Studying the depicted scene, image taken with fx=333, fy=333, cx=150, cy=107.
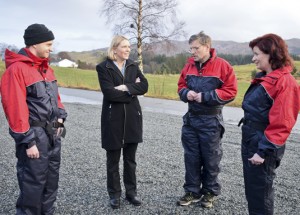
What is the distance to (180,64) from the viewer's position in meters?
46.9

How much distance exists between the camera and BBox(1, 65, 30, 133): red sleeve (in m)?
3.13

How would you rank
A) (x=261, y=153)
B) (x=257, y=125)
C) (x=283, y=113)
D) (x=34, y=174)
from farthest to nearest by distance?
(x=34, y=174), (x=257, y=125), (x=261, y=153), (x=283, y=113)

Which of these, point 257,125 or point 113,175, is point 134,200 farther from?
point 257,125

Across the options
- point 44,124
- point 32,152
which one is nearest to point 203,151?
point 44,124

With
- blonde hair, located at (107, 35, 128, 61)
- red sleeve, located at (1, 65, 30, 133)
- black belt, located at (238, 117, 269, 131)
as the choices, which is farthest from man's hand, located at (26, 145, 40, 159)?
black belt, located at (238, 117, 269, 131)

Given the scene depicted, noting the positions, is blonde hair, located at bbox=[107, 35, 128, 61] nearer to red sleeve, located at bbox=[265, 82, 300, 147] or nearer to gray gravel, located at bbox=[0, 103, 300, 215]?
gray gravel, located at bbox=[0, 103, 300, 215]

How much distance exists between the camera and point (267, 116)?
313 cm

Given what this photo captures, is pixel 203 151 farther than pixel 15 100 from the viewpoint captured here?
Yes

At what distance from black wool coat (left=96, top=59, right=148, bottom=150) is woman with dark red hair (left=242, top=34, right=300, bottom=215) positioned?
1513mm

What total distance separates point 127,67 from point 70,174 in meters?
2.31

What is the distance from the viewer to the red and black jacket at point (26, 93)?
3.14 meters

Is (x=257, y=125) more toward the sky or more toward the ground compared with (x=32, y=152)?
more toward the sky

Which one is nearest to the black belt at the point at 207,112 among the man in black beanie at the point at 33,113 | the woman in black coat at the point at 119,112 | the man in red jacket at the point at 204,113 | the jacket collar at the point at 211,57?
the man in red jacket at the point at 204,113

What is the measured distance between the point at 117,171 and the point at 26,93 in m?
1.68
